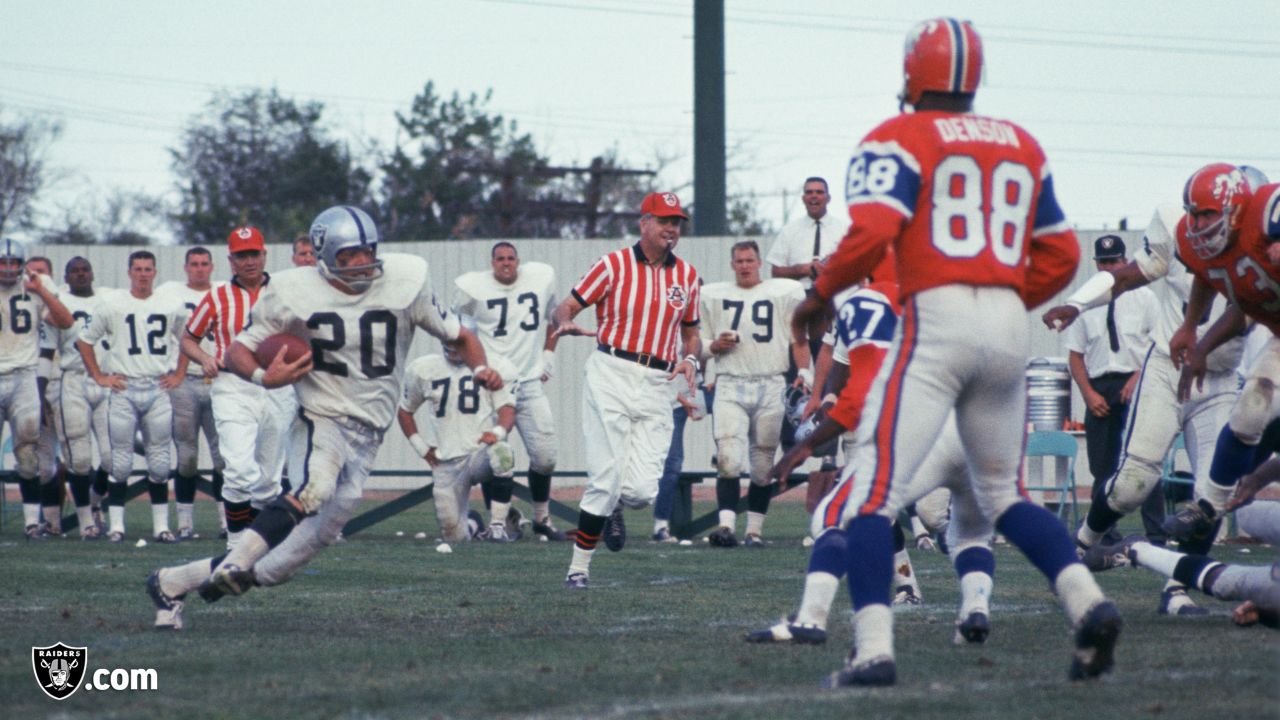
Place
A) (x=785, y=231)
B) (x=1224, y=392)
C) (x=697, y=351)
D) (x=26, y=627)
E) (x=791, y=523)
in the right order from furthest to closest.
Answer: (x=791, y=523) → (x=785, y=231) → (x=697, y=351) → (x=1224, y=392) → (x=26, y=627)

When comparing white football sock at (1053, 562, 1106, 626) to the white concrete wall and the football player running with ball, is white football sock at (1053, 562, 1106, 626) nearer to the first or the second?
the football player running with ball

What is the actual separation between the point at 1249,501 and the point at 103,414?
1009cm

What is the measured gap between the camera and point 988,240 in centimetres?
457

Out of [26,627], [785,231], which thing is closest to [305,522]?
[26,627]

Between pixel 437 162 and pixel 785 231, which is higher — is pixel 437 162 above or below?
above

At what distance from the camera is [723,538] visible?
11555 millimetres

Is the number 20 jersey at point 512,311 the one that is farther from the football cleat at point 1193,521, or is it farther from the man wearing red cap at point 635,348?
the football cleat at point 1193,521

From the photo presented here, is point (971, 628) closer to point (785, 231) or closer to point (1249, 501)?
point (1249, 501)

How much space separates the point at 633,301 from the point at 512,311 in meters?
4.22

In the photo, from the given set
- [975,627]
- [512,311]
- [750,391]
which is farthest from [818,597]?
[512,311]

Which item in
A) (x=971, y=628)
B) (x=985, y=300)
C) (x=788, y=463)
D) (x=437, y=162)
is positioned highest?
(x=437, y=162)

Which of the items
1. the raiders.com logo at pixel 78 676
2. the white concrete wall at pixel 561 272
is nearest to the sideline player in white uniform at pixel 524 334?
the white concrete wall at pixel 561 272

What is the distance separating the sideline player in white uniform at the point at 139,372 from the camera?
12.4m

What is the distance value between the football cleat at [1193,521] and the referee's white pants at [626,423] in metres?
2.91
